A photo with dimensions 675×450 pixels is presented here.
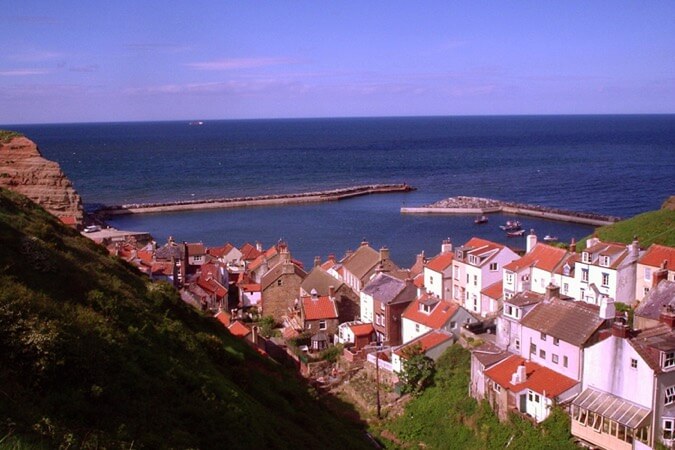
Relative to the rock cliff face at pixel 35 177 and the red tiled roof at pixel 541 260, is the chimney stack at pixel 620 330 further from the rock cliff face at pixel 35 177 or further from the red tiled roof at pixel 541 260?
the rock cliff face at pixel 35 177

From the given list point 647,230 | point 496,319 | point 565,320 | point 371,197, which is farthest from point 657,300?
point 371,197

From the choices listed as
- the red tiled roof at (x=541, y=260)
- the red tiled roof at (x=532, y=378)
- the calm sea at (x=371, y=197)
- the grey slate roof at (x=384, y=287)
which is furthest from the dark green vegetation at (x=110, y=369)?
the calm sea at (x=371, y=197)

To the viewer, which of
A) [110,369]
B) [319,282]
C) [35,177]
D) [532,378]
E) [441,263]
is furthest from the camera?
[35,177]

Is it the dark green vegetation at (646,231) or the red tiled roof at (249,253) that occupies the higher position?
the dark green vegetation at (646,231)

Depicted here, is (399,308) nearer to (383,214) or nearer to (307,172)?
(383,214)

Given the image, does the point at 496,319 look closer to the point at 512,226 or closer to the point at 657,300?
the point at 657,300

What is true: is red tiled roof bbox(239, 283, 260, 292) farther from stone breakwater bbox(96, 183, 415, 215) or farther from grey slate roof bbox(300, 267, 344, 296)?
stone breakwater bbox(96, 183, 415, 215)
